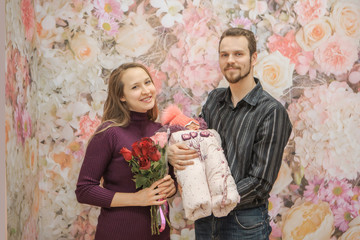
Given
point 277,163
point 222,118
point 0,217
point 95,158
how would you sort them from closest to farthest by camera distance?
1. point 0,217
2. point 95,158
3. point 277,163
4. point 222,118

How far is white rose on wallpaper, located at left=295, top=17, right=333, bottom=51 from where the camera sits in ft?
8.29

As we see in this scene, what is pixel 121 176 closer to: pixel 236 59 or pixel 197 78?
pixel 236 59

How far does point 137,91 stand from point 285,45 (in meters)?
1.27

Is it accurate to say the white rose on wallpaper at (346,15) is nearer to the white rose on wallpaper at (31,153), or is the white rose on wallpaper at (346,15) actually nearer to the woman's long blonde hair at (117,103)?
the woman's long blonde hair at (117,103)

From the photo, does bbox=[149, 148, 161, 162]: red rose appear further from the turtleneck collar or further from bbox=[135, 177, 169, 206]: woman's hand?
the turtleneck collar

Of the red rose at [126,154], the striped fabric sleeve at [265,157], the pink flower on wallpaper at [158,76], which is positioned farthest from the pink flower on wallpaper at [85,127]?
the striped fabric sleeve at [265,157]

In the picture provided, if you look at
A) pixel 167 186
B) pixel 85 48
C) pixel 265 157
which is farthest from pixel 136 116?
pixel 85 48

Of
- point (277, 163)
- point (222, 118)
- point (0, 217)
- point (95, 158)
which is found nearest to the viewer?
point (0, 217)

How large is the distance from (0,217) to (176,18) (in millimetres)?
2006

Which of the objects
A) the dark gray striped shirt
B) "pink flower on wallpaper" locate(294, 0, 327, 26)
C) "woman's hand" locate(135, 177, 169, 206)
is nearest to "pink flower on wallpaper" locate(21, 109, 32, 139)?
"woman's hand" locate(135, 177, 169, 206)

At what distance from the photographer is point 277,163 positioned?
1.86m

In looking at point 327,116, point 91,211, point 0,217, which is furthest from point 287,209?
point 0,217

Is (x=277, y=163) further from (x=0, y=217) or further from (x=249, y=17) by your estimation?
(x=0, y=217)

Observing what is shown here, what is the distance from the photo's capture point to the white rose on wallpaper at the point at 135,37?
8.27ft
